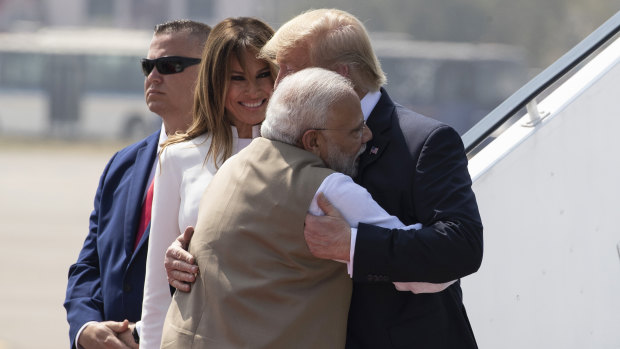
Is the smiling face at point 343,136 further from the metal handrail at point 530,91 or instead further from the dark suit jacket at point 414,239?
the metal handrail at point 530,91

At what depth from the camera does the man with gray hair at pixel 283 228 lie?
178cm

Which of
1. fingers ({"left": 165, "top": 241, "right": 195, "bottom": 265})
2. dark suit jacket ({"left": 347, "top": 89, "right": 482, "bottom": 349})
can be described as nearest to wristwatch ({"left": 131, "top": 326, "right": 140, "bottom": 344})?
fingers ({"left": 165, "top": 241, "right": 195, "bottom": 265})

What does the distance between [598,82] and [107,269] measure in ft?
5.35

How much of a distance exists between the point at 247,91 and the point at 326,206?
696mm

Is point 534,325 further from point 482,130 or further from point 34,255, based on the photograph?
point 34,255

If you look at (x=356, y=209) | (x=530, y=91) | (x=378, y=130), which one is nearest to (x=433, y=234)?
(x=356, y=209)

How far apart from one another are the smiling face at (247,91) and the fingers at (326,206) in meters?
0.67

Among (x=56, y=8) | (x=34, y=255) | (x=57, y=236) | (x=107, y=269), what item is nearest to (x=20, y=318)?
(x=34, y=255)

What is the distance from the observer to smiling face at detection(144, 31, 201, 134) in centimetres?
280

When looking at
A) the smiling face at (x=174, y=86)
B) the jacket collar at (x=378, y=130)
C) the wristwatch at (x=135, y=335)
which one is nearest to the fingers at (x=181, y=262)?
the jacket collar at (x=378, y=130)

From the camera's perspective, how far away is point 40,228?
16.1 meters

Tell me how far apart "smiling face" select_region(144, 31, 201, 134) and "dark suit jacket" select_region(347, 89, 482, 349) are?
969 mm

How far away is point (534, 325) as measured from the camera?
10.1 ft

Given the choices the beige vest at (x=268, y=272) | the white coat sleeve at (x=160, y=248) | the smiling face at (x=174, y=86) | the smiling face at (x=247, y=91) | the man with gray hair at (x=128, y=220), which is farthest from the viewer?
the smiling face at (x=174, y=86)
